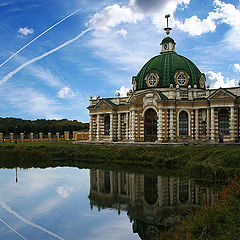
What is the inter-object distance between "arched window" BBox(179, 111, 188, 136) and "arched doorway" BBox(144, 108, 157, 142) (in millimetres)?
3343

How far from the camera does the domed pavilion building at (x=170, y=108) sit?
1531 inches

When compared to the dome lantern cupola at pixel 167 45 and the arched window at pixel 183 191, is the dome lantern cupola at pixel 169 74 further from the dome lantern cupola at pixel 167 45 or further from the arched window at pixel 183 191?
the arched window at pixel 183 191

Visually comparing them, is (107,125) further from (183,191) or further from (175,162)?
(183,191)

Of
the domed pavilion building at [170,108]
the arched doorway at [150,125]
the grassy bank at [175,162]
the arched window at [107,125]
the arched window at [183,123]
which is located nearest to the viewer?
the grassy bank at [175,162]

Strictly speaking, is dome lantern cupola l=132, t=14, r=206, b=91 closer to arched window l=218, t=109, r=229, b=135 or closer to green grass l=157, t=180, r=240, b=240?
arched window l=218, t=109, r=229, b=135

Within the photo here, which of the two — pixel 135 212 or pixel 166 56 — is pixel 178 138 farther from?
pixel 135 212

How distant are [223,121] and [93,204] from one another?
26.6m

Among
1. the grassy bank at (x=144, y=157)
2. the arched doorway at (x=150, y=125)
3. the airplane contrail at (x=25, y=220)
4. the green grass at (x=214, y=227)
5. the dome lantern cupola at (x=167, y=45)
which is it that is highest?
the dome lantern cupola at (x=167, y=45)

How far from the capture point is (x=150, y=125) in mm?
42656

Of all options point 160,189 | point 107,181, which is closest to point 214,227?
point 160,189

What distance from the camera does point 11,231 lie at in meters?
12.8

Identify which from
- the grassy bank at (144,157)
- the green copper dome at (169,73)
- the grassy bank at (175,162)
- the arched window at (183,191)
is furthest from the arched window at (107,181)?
the green copper dome at (169,73)

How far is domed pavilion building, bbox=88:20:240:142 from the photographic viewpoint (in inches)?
1531

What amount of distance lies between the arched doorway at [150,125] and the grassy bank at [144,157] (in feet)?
25.1
